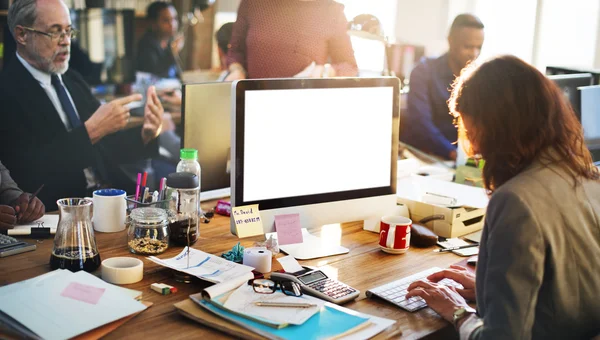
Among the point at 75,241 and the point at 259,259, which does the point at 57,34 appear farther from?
the point at 259,259

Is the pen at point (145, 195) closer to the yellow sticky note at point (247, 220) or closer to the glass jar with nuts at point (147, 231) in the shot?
the glass jar with nuts at point (147, 231)

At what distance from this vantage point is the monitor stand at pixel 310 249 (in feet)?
5.72

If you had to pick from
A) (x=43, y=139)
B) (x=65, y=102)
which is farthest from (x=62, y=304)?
(x=65, y=102)

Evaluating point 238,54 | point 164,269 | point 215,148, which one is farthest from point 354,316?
point 238,54

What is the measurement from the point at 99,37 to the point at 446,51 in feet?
8.38

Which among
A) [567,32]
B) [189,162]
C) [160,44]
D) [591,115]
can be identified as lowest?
[189,162]

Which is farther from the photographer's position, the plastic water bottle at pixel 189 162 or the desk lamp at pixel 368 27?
the desk lamp at pixel 368 27

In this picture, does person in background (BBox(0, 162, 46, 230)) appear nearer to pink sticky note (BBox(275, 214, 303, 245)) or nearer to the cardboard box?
pink sticky note (BBox(275, 214, 303, 245))

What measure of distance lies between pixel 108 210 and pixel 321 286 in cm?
73

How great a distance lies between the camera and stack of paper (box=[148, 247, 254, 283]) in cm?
148

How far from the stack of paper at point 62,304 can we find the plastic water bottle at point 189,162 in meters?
0.53

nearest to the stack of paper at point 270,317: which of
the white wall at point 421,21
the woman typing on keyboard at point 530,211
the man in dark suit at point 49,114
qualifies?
the woman typing on keyboard at point 530,211

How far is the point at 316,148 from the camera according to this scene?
1.76 metres

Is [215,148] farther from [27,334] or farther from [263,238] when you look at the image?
[27,334]
